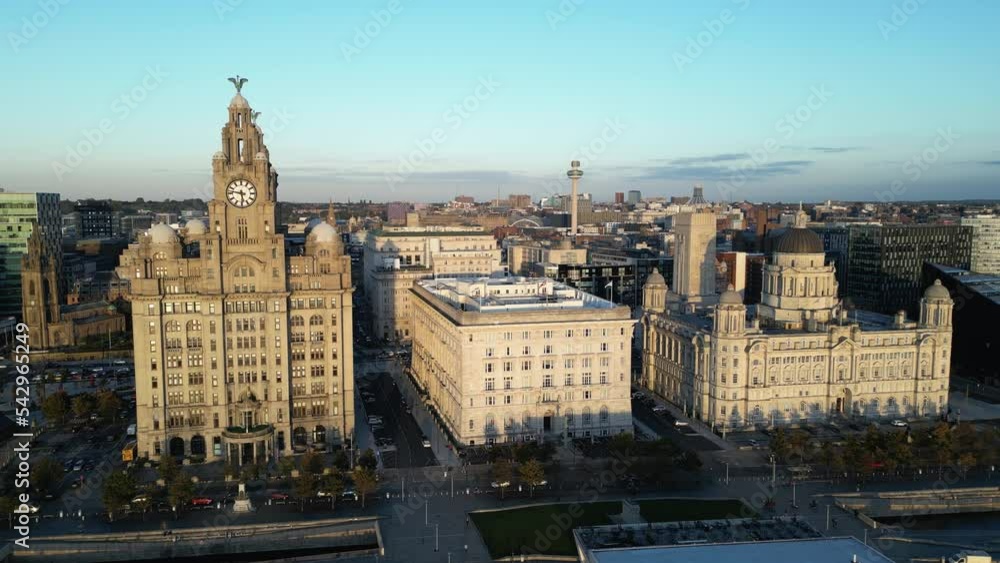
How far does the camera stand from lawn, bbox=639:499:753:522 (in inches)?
2667

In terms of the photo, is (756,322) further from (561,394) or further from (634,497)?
(634,497)

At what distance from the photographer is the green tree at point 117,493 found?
2606 inches

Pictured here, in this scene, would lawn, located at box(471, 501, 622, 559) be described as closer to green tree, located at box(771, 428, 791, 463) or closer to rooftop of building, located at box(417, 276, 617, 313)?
green tree, located at box(771, 428, 791, 463)

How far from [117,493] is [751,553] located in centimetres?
4920

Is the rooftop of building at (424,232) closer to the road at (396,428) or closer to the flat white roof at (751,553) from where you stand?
the road at (396,428)

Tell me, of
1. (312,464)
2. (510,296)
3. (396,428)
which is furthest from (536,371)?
(312,464)

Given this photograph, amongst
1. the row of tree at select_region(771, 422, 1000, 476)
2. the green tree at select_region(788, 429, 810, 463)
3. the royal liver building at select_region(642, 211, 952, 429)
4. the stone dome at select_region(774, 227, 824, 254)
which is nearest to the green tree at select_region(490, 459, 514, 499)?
the row of tree at select_region(771, 422, 1000, 476)

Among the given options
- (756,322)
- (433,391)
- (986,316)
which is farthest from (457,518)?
(986,316)

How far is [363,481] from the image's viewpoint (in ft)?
229

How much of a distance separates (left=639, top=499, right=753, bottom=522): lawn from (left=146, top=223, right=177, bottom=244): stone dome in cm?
5205

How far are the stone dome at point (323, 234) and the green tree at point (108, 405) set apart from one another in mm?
31421

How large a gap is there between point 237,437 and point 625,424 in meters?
40.2

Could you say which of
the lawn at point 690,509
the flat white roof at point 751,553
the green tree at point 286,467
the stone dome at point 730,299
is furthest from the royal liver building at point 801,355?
the green tree at point 286,467

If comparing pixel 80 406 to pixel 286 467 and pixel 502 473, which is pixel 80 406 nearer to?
pixel 286 467
